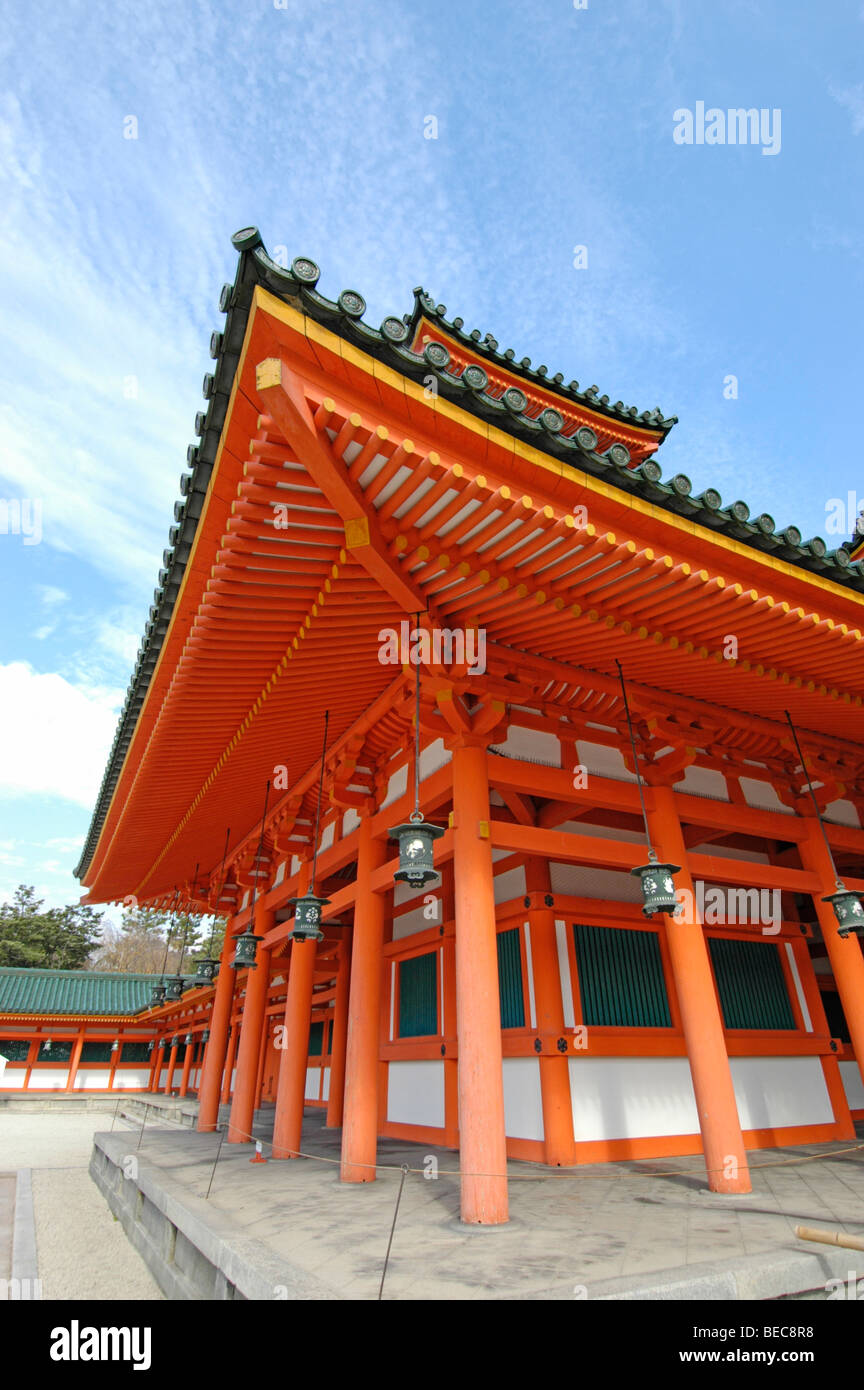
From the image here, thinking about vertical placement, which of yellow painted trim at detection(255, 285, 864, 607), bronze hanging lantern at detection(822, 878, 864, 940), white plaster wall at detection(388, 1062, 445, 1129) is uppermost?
yellow painted trim at detection(255, 285, 864, 607)

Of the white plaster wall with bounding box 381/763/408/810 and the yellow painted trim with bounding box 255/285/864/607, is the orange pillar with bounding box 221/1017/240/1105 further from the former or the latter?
the yellow painted trim with bounding box 255/285/864/607

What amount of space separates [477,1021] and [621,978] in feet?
12.9

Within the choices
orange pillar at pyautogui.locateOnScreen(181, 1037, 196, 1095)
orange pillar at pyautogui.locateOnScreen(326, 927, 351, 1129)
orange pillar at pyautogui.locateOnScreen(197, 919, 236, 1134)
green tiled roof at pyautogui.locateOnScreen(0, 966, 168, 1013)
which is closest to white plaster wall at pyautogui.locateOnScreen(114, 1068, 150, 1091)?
green tiled roof at pyautogui.locateOnScreen(0, 966, 168, 1013)

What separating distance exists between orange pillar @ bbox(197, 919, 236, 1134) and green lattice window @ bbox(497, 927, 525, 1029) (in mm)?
6140

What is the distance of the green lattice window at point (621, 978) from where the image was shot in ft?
26.4

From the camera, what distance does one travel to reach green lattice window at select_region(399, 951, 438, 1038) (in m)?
9.98

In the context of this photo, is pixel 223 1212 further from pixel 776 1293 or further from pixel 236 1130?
pixel 236 1130

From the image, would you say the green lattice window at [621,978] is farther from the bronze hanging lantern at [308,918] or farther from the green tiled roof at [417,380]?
the green tiled roof at [417,380]

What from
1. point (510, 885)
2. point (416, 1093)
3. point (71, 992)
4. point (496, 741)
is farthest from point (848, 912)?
point (71, 992)

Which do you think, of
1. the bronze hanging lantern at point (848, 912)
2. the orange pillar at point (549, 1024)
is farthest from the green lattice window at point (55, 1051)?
the bronze hanging lantern at point (848, 912)

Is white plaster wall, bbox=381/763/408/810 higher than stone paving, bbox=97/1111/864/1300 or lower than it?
higher
